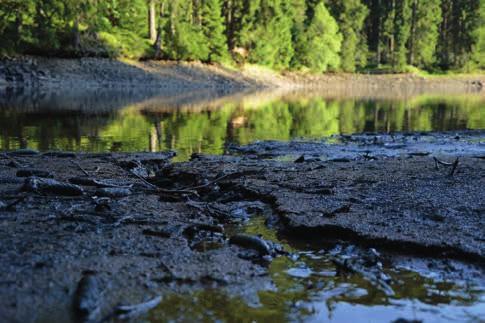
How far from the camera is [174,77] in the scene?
2103 inches

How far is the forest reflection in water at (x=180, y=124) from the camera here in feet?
→ 52.4

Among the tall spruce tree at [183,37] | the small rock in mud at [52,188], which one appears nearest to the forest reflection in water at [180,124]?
the small rock in mud at [52,188]

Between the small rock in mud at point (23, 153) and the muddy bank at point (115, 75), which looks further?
the muddy bank at point (115, 75)

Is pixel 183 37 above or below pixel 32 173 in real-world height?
above

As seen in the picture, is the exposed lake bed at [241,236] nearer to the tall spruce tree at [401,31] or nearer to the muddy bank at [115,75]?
the muddy bank at [115,75]

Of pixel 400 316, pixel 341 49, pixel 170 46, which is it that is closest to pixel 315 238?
pixel 400 316

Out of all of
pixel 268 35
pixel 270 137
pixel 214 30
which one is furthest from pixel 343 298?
pixel 268 35

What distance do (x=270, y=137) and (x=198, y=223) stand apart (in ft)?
38.7

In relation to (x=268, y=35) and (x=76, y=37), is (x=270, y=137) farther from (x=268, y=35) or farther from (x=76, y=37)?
(x=268, y=35)

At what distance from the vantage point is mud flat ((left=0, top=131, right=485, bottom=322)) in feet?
15.7

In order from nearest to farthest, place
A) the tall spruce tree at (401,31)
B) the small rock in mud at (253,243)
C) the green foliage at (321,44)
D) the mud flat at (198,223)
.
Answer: the mud flat at (198,223)
the small rock in mud at (253,243)
the green foliage at (321,44)
the tall spruce tree at (401,31)

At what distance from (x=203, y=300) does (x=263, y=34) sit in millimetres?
64731

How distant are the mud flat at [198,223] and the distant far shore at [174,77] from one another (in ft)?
116

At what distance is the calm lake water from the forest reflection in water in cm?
3
